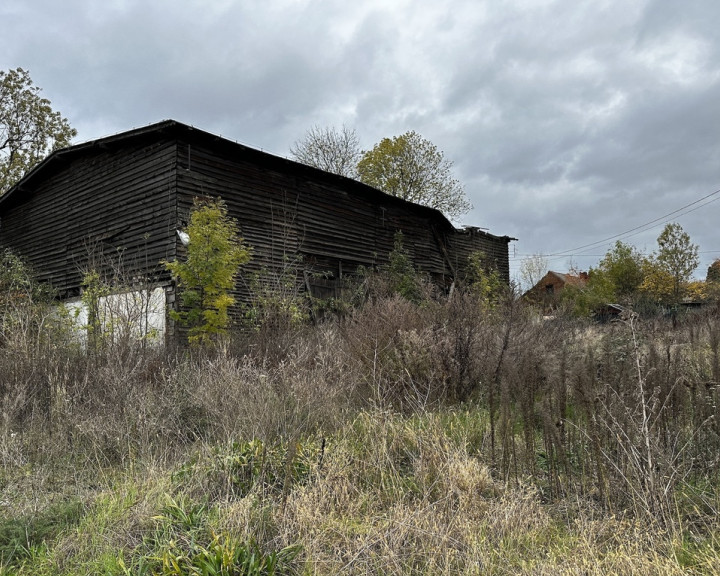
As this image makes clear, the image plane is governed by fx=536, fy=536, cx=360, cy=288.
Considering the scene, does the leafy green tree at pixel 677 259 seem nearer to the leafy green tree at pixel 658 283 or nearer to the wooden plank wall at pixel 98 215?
the leafy green tree at pixel 658 283

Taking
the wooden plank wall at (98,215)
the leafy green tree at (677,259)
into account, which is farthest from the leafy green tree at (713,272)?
the wooden plank wall at (98,215)

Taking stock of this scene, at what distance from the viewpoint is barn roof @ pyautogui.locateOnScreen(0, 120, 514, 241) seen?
1482 cm

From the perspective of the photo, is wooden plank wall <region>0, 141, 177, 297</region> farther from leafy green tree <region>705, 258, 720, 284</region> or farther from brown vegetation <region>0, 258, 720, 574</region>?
leafy green tree <region>705, 258, 720, 284</region>

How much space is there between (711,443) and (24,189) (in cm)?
2228

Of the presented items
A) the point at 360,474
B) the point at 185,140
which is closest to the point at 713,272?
the point at 185,140

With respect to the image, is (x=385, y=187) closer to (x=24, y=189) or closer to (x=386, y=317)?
(x=24, y=189)

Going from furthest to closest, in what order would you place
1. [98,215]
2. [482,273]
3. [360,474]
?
[482,273] → [98,215] → [360,474]

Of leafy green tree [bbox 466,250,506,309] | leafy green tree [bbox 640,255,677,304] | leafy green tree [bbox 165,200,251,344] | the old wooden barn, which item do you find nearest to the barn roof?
the old wooden barn

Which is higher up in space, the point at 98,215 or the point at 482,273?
the point at 98,215

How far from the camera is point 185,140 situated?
49.2 ft

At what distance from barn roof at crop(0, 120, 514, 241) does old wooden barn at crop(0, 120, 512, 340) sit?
0.04 metres

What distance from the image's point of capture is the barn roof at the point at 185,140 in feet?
48.6

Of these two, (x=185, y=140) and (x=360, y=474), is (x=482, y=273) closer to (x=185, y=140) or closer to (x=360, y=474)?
(x=185, y=140)

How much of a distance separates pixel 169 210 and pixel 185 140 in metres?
2.10
